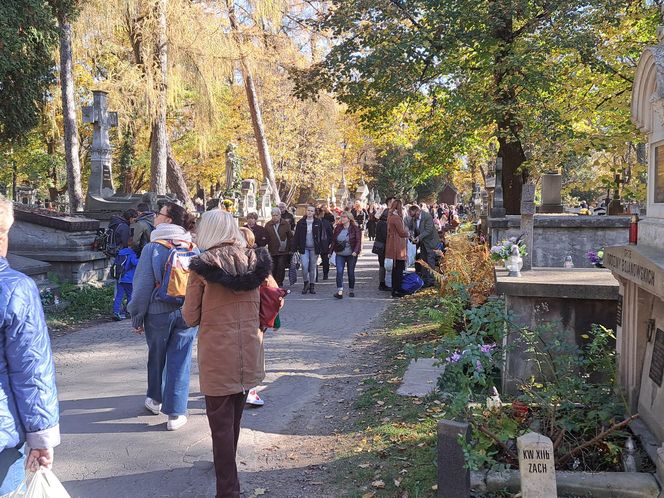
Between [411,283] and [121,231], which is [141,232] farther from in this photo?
[411,283]

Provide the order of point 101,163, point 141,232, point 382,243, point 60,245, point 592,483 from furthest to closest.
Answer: point 101,163, point 382,243, point 60,245, point 141,232, point 592,483

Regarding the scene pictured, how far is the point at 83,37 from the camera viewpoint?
66.3 ft

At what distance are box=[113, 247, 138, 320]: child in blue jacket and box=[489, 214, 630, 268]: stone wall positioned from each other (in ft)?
21.0

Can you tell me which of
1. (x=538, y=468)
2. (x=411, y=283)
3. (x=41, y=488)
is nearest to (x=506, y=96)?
(x=411, y=283)

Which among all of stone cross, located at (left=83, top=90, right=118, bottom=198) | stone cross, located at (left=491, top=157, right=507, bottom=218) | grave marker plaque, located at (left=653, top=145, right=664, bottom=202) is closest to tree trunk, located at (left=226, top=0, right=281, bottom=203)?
stone cross, located at (left=83, top=90, right=118, bottom=198)

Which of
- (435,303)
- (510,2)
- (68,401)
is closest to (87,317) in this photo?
(68,401)

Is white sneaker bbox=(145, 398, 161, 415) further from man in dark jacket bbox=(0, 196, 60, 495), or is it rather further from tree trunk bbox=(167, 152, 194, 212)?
tree trunk bbox=(167, 152, 194, 212)

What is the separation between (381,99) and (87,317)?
23.4ft

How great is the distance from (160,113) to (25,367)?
19.0 meters

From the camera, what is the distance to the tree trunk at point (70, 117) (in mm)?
20234

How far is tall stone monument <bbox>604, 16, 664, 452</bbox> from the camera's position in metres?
4.31

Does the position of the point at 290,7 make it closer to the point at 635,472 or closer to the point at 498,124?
the point at 498,124

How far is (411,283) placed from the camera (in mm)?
13875

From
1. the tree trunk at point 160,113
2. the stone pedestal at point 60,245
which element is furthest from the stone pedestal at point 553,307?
the tree trunk at point 160,113
